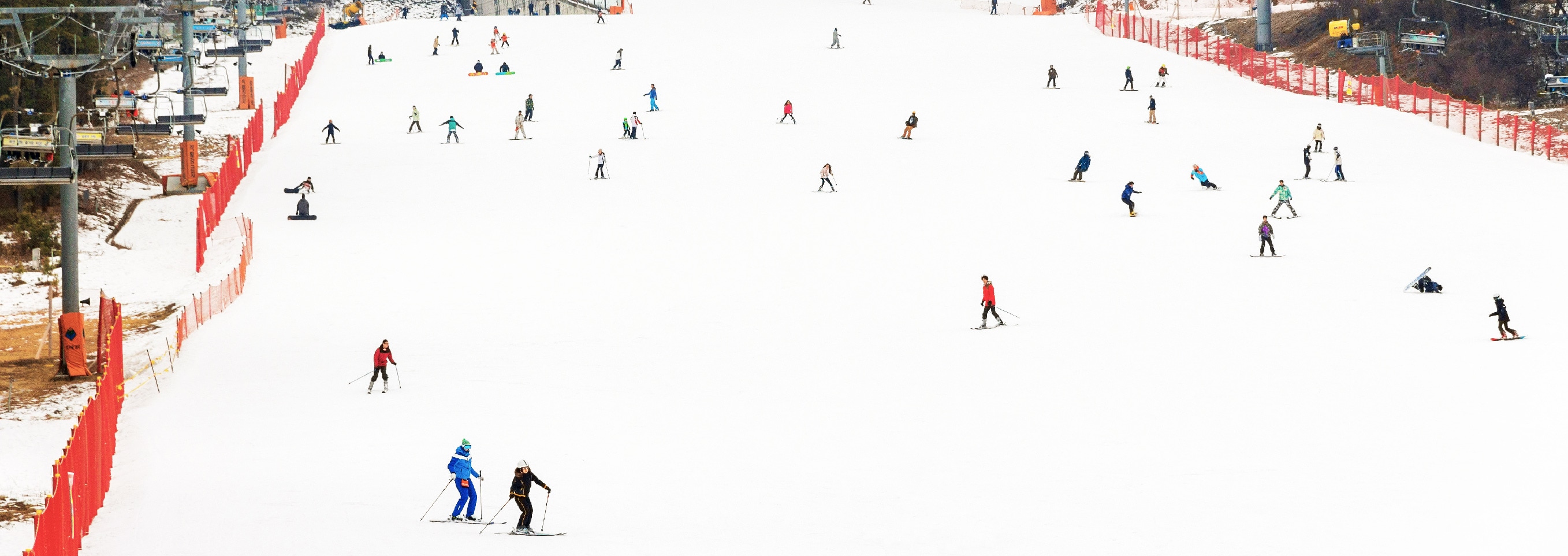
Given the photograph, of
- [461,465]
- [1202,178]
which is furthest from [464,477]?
[1202,178]

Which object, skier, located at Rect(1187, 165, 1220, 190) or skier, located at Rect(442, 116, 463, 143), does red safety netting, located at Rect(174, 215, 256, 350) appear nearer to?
skier, located at Rect(442, 116, 463, 143)

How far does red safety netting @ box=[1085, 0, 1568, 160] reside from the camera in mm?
45656

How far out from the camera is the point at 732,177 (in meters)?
43.6

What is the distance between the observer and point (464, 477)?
17016mm

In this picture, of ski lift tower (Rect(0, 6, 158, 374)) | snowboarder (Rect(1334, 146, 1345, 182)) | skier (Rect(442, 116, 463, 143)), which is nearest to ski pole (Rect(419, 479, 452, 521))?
ski lift tower (Rect(0, 6, 158, 374))

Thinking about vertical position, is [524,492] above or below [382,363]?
below

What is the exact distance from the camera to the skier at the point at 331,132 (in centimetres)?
4900

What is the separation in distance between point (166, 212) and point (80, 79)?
11.3 metres

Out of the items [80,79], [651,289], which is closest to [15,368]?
[651,289]

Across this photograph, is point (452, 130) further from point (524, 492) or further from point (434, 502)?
point (524, 492)

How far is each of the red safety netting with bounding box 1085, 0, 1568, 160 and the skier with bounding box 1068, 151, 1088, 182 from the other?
1351cm

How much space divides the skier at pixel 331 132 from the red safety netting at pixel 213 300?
14.5 meters

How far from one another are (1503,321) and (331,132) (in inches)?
1426

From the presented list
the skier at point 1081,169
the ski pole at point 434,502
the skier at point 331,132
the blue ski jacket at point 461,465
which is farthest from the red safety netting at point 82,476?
the skier at point 331,132
